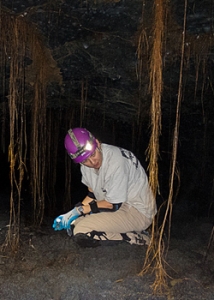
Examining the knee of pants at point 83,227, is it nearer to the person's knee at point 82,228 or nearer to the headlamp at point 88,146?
the person's knee at point 82,228

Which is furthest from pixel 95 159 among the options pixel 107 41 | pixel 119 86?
pixel 119 86

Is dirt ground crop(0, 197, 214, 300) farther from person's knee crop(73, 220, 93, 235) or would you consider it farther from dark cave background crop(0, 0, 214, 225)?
dark cave background crop(0, 0, 214, 225)

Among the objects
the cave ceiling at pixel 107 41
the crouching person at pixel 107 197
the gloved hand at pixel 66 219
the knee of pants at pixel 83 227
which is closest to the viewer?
the cave ceiling at pixel 107 41

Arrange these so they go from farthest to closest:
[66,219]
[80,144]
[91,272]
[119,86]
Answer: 1. [119,86]
2. [66,219]
3. [80,144]
4. [91,272]

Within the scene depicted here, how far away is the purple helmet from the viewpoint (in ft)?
10.1

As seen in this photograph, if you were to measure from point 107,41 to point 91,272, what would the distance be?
2.14 meters

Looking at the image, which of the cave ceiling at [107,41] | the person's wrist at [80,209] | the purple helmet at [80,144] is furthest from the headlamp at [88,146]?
the cave ceiling at [107,41]

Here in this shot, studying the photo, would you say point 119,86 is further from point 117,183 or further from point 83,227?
point 83,227

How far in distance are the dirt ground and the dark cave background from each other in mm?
674

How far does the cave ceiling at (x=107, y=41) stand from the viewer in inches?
118

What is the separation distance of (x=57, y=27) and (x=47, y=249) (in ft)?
6.58

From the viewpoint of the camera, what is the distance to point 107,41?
11.6 ft

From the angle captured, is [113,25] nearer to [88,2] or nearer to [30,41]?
[88,2]

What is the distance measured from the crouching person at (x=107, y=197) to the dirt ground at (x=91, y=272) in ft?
0.49
